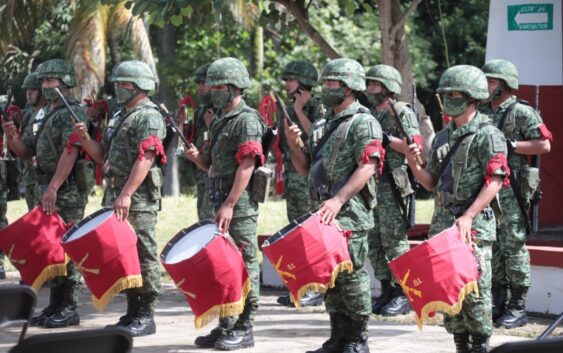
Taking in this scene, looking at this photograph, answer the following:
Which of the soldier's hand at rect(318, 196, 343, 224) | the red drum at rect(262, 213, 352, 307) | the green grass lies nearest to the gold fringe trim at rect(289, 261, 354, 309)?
the red drum at rect(262, 213, 352, 307)

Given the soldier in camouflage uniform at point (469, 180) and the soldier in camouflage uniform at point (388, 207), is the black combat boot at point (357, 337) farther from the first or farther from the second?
the soldier in camouflage uniform at point (388, 207)

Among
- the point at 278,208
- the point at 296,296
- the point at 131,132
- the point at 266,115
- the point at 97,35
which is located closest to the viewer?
the point at 296,296

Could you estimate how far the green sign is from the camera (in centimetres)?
1232

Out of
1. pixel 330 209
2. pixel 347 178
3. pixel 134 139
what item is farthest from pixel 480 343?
pixel 134 139

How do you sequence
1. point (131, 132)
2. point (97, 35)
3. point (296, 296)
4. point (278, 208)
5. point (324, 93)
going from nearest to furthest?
1. point (296, 296)
2. point (324, 93)
3. point (131, 132)
4. point (278, 208)
5. point (97, 35)

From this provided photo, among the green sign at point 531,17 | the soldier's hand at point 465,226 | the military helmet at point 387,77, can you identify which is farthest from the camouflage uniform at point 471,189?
the green sign at point 531,17

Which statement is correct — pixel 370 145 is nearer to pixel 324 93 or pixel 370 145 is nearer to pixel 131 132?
pixel 324 93

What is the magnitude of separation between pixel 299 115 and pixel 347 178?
2420mm

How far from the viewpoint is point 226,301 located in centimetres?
816

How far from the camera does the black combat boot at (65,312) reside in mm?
9945

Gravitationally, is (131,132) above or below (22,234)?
above

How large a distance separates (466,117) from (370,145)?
66 centimetres

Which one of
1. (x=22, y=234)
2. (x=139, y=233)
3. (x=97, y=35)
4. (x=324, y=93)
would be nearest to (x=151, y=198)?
(x=139, y=233)

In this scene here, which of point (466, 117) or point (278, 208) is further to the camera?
point (278, 208)
